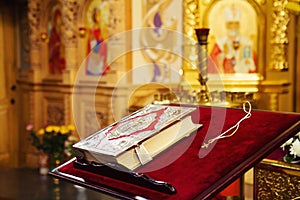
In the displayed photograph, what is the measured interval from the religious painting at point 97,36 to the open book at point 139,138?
3.56m

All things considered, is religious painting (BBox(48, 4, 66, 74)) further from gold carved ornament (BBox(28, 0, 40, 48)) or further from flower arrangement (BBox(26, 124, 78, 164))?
flower arrangement (BBox(26, 124, 78, 164))

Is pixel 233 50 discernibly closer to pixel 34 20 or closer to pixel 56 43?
pixel 56 43

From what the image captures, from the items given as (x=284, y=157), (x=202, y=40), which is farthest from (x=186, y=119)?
(x=202, y=40)

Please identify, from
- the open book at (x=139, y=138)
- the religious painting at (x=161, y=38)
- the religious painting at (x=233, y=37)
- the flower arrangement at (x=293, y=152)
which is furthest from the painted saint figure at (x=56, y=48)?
the open book at (x=139, y=138)

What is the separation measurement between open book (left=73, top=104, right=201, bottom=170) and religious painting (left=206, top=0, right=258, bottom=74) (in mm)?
3480

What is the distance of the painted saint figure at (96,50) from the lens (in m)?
5.10

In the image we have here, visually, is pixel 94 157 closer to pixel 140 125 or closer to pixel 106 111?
pixel 140 125

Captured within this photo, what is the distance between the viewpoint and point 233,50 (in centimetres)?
499

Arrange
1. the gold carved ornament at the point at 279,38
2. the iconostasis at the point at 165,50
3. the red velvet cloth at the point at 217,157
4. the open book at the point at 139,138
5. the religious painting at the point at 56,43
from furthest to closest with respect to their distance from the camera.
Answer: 1. the religious painting at the point at 56,43
2. the iconostasis at the point at 165,50
3. the gold carved ornament at the point at 279,38
4. the open book at the point at 139,138
5. the red velvet cloth at the point at 217,157

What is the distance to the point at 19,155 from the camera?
21.2 feet

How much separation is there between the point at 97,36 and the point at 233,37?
5.20ft

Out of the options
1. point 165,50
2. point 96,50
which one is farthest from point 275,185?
point 96,50

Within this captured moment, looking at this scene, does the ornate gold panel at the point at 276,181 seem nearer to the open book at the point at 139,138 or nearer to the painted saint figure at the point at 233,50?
→ the open book at the point at 139,138

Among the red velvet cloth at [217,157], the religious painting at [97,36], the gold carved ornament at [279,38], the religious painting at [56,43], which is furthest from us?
the religious painting at [56,43]
